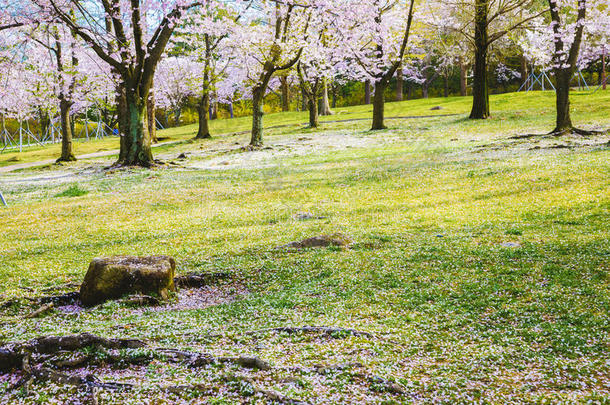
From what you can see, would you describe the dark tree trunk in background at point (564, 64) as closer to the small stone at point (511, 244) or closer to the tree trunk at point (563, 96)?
the tree trunk at point (563, 96)

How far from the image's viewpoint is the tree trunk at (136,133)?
24.1m

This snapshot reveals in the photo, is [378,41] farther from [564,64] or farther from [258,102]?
[564,64]

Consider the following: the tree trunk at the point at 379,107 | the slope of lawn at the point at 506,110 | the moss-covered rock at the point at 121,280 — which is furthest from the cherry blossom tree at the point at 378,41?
the moss-covered rock at the point at 121,280

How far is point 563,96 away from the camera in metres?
22.3

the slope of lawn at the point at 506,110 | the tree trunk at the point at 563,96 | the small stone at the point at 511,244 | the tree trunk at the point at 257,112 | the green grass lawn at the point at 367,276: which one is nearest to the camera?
the green grass lawn at the point at 367,276

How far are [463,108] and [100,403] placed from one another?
46940 millimetres

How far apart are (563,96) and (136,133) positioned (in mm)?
20501

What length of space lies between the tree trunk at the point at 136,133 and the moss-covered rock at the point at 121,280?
61.7ft

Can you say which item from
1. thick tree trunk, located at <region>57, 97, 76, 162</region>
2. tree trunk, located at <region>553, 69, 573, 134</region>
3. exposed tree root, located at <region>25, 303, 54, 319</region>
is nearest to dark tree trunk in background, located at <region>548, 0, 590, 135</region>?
tree trunk, located at <region>553, 69, 573, 134</region>

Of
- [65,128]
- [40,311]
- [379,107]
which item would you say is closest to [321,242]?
[40,311]

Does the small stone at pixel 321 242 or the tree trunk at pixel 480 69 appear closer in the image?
the small stone at pixel 321 242

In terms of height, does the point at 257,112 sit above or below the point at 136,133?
above

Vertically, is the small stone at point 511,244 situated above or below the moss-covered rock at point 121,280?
below

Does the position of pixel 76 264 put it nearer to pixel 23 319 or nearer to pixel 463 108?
pixel 23 319
